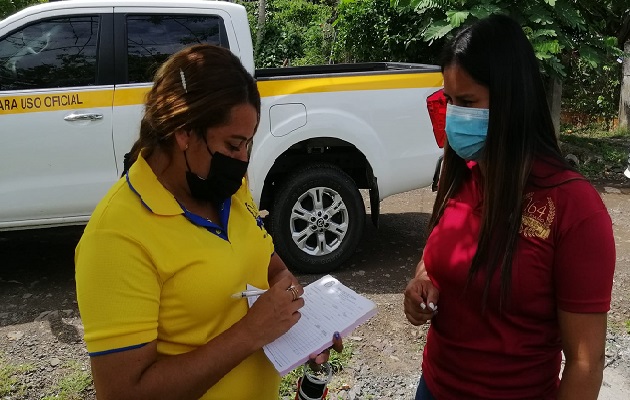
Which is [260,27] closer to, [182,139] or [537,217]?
[182,139]

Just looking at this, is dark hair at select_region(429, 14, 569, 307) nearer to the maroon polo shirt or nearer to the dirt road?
the maroon polo shirt

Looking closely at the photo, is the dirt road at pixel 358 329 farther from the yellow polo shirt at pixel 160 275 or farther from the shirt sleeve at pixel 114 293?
the shirt sleeve at pixel 114 293

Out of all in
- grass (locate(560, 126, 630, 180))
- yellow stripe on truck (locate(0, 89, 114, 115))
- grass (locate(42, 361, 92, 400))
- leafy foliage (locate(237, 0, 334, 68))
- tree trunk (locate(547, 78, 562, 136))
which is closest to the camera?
grass (locate(42, 361, 92, 400))

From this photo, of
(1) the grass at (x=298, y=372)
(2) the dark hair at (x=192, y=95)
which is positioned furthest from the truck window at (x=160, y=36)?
(2) the dark hair at (x=192, y=95)

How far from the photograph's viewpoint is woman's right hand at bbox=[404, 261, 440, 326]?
6.17ft

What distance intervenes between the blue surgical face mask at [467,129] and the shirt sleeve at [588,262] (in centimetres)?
39

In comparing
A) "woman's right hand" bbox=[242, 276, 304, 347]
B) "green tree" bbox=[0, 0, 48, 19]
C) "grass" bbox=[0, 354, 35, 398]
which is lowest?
"grass" bbox=[0, 354, 35, 398]

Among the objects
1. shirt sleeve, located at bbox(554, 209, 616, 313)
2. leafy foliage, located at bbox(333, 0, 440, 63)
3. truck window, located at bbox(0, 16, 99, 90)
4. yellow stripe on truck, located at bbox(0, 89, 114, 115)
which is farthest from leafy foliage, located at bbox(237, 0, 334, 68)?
shirt sleeve, located at bbox(554, 209, 616, 313)

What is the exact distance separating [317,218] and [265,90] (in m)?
1.12

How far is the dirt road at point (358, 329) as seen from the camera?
3.56 meters

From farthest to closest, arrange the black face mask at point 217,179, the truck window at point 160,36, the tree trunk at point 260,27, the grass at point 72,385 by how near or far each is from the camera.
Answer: the tree trunk at point 260,27 < the truck window at point 160,36 < the grass at point 72,385 < the black face mask at point 217,179

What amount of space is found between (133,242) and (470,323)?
3.25 feet

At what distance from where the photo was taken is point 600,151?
9.76 m

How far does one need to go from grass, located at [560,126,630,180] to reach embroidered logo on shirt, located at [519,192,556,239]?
7991 mm
